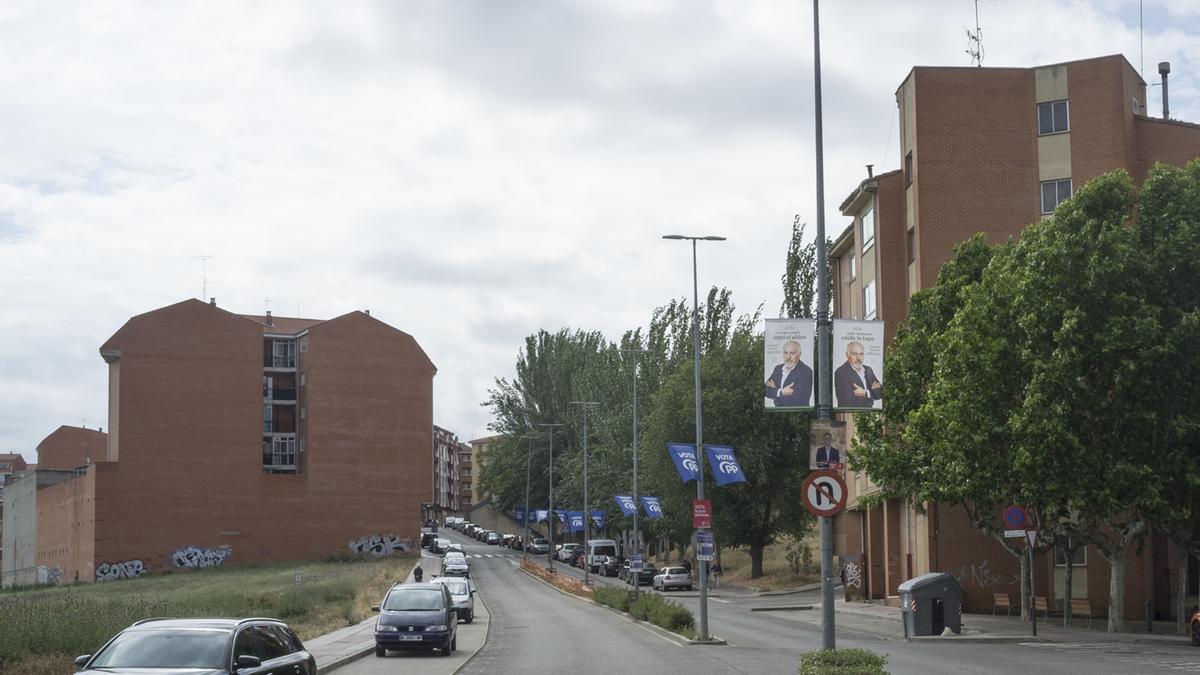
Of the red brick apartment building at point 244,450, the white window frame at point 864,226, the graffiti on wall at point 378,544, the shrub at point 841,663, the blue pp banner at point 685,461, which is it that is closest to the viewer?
the shrub at point 841,663

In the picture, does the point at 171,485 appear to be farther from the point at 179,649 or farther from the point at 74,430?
the point at 179,649

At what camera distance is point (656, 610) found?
37.2 metres

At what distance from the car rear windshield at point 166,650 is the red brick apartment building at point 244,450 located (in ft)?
248

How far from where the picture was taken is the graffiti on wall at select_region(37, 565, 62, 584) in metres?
94.1

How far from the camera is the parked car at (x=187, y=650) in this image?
12820mm

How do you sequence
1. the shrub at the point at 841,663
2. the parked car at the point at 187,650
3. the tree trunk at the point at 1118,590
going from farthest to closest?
the tree trunk at the point at 1118,590 → the shrub at the point at 841,663 → the parked car at the point at 187,650

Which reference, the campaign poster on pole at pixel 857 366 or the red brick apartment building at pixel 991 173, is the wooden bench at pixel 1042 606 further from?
the campaign poster on pole at pixel 857 366

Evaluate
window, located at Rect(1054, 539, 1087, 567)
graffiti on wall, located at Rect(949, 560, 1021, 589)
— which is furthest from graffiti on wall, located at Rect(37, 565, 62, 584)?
window, located at Rect(1054, 539, 1087, 567)

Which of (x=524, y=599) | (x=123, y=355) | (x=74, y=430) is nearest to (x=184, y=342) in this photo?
(x=123, y=355)

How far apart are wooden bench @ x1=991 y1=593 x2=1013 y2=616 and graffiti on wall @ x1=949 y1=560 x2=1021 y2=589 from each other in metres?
0.54

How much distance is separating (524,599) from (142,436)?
3811cm

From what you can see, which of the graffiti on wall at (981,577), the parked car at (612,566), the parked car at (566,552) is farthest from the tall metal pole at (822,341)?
the parked car at (566,552)

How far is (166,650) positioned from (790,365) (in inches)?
370

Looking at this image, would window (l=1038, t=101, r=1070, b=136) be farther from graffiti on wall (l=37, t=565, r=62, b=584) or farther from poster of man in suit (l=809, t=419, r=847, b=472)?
graffiti on wall (l=37, t=565, r=62, b=584)
